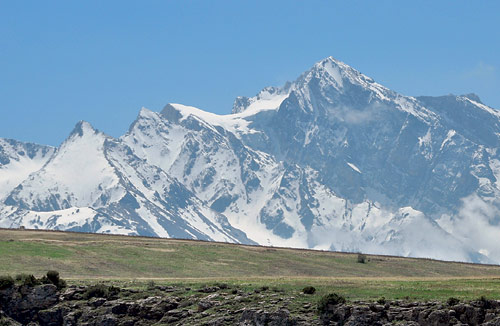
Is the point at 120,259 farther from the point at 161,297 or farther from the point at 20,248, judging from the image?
the point at 161,297

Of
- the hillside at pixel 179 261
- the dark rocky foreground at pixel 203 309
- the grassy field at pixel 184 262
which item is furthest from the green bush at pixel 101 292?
the hillside at pixel 179 261

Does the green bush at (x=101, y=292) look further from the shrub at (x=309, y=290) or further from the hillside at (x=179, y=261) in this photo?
the hillside at (x=179, y=261)

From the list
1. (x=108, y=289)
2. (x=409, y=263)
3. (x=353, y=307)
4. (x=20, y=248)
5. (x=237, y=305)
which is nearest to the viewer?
(x=353, y=307)

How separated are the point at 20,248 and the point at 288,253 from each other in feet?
148

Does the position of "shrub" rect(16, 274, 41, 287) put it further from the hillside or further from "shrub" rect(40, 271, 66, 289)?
the hillside

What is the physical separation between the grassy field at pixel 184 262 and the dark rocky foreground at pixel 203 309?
13.3 meters

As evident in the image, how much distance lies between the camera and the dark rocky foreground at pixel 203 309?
78.3 metres

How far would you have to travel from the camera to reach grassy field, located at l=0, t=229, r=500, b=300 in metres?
135

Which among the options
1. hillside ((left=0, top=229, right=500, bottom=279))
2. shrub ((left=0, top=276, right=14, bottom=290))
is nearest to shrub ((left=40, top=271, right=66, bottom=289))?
shrub ((left=0, top=276, right=14, bottom=290))

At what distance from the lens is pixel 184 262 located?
5940 inches

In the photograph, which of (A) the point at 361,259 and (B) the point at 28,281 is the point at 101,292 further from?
(A) the point at 361,259

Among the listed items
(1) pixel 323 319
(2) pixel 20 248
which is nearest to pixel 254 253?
(2) pixel 20 248

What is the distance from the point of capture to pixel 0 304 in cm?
9950

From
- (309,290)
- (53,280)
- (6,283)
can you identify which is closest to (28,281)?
(6,283)
